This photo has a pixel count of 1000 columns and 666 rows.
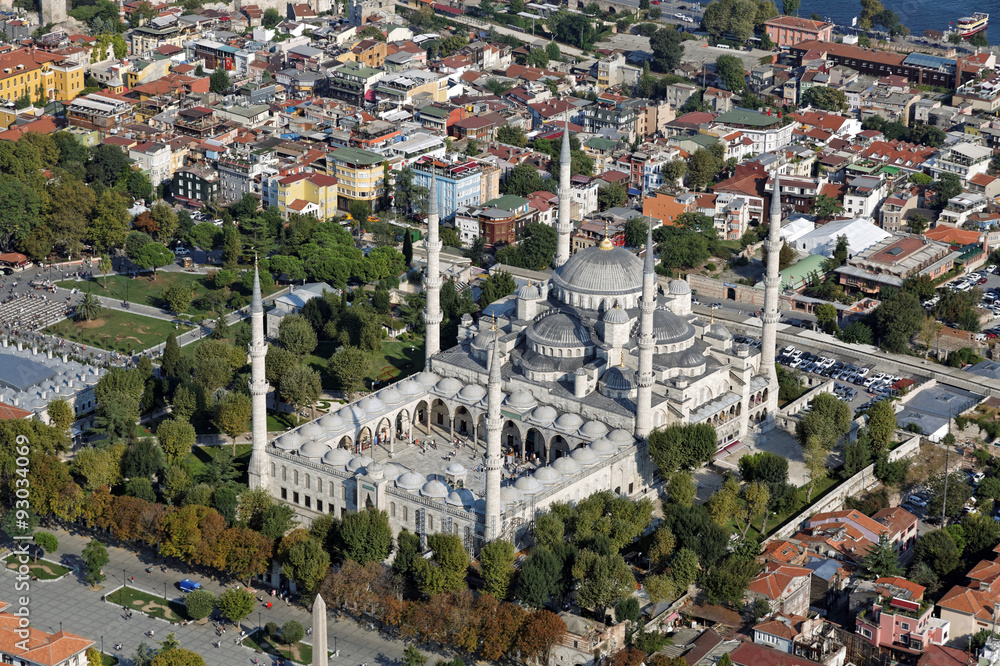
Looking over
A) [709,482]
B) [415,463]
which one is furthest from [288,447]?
[709,482]

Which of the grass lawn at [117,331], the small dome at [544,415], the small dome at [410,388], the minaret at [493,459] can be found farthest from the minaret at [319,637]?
the grass lawn at [117,331]

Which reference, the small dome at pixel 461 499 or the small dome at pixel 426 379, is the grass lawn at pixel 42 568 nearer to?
the small dome at pixel 461 499

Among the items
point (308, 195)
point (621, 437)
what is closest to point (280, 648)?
point (621, 437)

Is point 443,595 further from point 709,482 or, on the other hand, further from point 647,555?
point 709,482

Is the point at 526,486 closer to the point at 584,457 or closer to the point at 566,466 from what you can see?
the point at 566,466

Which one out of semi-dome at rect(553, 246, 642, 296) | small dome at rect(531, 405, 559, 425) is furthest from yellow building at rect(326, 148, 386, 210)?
small dome at rect(531, 405, 559, 425)

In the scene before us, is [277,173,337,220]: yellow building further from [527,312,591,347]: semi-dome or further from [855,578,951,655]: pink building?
[855,578,951,655]: pink building

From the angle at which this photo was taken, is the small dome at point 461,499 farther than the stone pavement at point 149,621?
Yes
